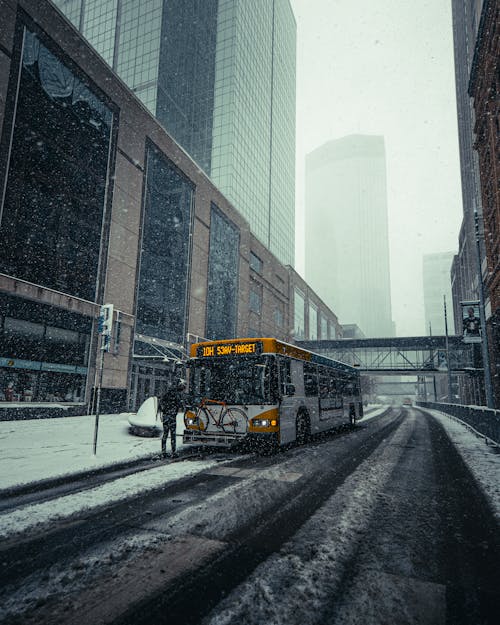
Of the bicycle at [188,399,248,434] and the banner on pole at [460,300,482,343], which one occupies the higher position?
the banner on pole at [460,300,482,343]

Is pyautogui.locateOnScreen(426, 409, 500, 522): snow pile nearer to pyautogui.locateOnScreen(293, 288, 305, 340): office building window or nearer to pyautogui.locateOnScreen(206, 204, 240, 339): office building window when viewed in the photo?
pyautogui.locateOnScreen(206, 204, 240, 339): office building window

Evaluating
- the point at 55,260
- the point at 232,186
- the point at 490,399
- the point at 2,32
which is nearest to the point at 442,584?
the point at 490,399

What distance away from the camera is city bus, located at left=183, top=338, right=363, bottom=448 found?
9078 mm

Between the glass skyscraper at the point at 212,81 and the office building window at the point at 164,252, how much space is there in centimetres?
3730

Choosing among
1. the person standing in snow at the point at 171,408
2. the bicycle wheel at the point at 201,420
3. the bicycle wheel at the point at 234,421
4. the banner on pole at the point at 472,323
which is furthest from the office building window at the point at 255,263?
the person standing in snow at the point at 171,408

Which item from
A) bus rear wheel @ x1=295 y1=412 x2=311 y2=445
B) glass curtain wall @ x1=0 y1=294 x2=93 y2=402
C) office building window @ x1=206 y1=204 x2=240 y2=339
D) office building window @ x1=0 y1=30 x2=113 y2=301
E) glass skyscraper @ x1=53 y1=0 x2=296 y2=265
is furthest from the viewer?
glass skyscraper @ x1=53 y1=0 x2=296 y2=265

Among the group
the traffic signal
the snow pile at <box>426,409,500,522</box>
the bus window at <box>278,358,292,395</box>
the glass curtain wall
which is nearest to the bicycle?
the bus window at <box>278,358,292,395</box>

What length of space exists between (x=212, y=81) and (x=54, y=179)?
72.3 m

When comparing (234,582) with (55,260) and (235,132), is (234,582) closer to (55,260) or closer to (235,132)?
(55,260)

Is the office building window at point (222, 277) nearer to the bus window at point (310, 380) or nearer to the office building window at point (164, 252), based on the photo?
the office building window at point (164, 252)

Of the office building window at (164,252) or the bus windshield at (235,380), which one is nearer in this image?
the bus windshield at (235,380)

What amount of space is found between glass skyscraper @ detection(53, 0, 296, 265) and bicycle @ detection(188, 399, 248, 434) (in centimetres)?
5977

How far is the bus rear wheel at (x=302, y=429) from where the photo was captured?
10.8m

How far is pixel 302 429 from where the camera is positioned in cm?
1116
